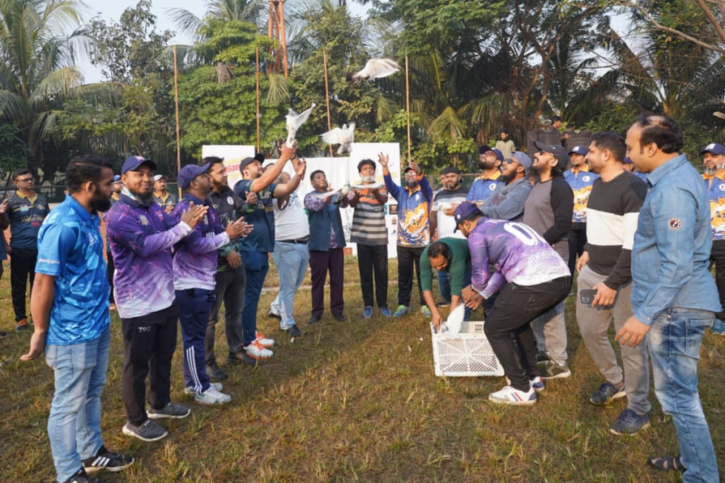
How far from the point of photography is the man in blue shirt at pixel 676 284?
8.86 feet

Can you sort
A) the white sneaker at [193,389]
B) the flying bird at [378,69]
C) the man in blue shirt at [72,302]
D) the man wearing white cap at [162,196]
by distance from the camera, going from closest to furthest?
1. the man in blue shirt at [72,302]
2. the white sneaker at [193,389]
3. the man wearing white cap at [162,196]
4. the flying bird at [378,69]

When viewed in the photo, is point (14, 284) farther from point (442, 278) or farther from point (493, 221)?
point (493, 221)

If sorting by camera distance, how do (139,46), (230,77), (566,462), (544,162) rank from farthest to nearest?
(139,46)
(230,77)
(544,162)
(566,462)

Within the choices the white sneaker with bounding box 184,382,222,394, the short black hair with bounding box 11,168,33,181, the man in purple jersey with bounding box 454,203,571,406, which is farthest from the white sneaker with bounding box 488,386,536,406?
the short black hair with bounding box 11,168,33,181

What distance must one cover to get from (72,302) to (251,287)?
2624mm

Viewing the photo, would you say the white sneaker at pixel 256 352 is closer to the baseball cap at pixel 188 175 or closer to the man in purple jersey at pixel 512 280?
the baseball cap at pixel 188 175

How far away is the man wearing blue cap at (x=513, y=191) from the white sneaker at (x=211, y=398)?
10.0 feet

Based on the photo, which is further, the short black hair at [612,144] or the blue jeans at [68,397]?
the short black hair at [612,144]

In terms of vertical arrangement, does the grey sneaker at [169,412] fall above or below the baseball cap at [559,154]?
below

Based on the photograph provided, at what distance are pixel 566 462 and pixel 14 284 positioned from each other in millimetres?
7248

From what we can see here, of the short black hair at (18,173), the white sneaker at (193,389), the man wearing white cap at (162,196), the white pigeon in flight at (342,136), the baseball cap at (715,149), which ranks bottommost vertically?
the white sneaker at (193,389)

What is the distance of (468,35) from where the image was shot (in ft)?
63.1

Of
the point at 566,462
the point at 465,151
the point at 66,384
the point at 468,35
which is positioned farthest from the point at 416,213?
the point at 468,35

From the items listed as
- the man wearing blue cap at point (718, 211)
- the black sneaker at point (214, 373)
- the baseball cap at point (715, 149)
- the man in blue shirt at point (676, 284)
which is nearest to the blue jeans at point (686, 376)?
the man in blue shirt at point (676, 284)
